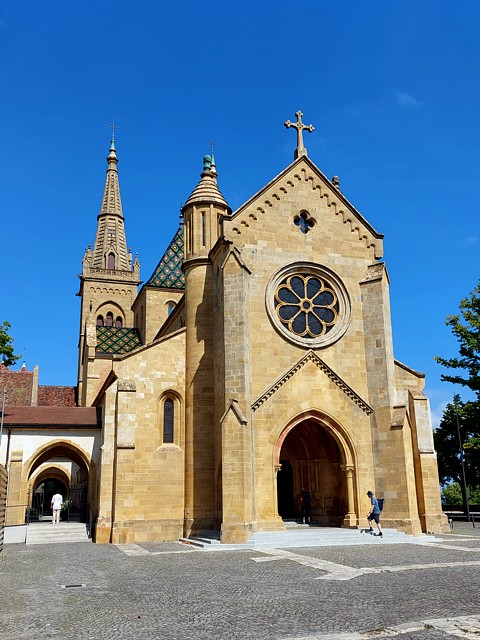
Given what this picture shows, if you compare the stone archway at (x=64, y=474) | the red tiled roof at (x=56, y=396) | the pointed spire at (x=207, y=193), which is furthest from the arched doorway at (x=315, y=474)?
the red tiled roof at (x=56, y=396)

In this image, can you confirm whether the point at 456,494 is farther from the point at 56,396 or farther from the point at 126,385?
the point at 126,385

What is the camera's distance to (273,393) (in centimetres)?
2256

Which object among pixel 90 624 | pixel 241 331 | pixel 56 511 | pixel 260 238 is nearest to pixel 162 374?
pixel 241 331

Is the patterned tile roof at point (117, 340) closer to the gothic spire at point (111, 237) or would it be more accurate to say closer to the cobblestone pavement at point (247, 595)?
the gothic spire at point (111, 237)

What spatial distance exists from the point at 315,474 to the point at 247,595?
1438cm

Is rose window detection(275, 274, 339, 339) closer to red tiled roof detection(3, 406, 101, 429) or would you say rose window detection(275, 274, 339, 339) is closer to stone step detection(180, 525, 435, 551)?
stone step detection(180, 525, 435, 551)

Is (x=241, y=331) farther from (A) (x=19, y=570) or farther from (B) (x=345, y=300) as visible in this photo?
(A) (x=19, y=570)

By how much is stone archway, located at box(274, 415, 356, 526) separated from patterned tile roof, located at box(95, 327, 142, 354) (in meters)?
20.4

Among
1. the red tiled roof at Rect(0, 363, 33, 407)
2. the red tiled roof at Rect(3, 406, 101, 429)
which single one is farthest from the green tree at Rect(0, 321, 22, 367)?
the red tiled roof at Rect(0, 363, 33, 407)

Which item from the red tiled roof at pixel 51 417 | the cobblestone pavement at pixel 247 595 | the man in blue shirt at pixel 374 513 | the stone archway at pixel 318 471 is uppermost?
the red tiled roof at pixel 51 417

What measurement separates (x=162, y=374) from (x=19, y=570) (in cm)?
1093

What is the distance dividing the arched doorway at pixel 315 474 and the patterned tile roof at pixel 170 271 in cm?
1986

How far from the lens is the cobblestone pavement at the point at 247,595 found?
7.95 metres

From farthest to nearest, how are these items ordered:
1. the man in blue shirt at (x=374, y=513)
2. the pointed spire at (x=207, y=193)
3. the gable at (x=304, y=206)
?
the pointed spire at (x=207, y=193)
the gable at (x=304, y=206)
the man in blue shirt at (x=374, y=513)
